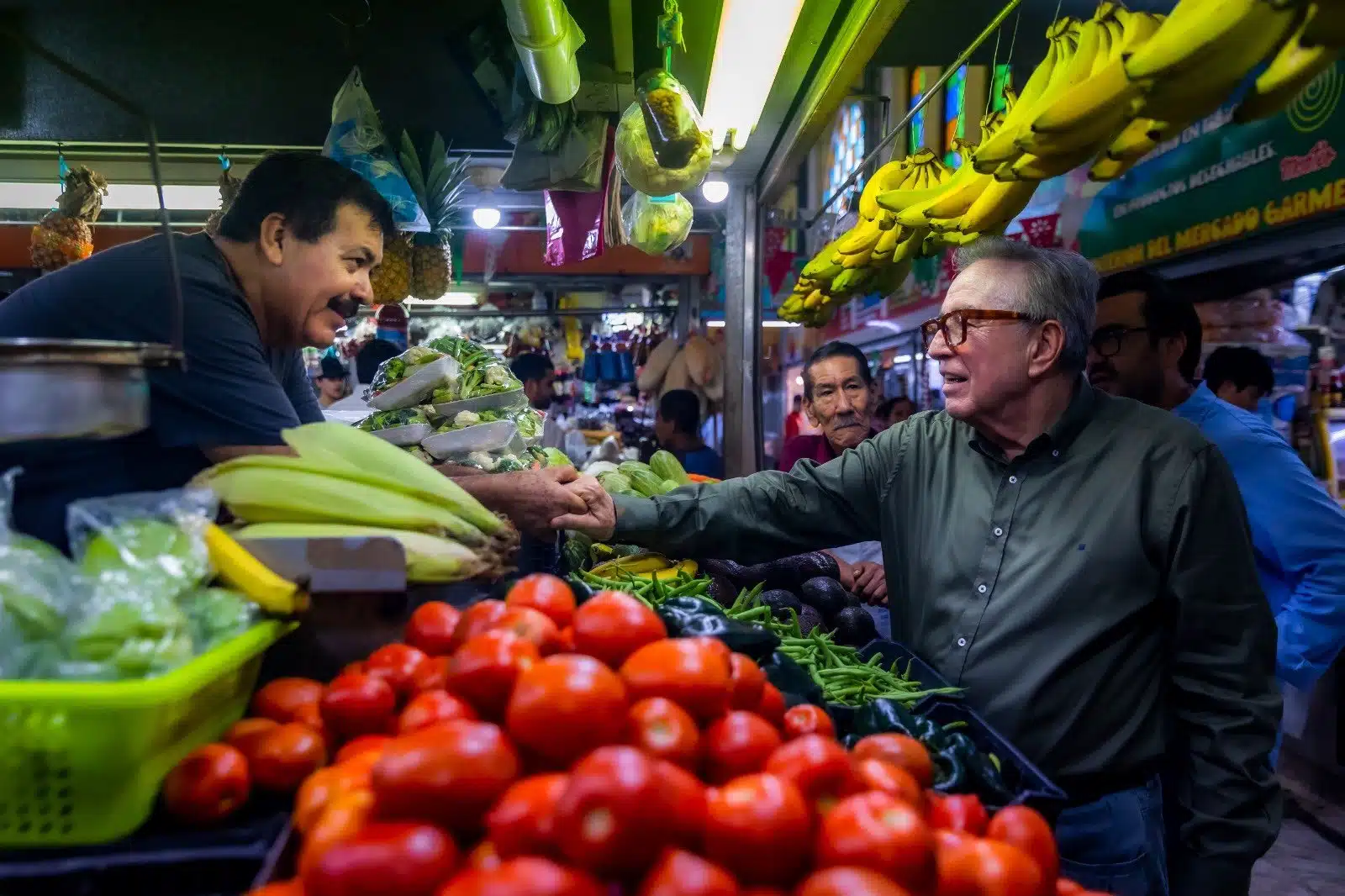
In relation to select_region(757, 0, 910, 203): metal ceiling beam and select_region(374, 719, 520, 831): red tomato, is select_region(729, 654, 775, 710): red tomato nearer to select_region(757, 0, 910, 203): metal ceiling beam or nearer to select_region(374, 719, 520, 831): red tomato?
select_region(374, 719, 520, 831): red tomato

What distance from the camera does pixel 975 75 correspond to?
5.12 metres

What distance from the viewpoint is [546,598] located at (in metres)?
1.53

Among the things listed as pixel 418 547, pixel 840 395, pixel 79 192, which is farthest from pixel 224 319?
pixel 840 395

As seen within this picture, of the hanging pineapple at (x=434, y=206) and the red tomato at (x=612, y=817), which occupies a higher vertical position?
the hanging pineapple at (x=434, y=206)

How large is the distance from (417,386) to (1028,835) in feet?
8.42

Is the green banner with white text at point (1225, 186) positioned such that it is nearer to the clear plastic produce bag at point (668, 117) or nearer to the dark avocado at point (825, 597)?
the clear plastic produce bag at point (668, 117)

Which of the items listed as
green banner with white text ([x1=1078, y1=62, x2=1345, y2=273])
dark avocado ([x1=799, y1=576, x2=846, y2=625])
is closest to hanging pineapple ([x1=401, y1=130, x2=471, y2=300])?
dark avocado ([x1=799, y1=576, x2=846, y2=625])

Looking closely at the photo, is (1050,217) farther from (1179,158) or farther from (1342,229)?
(1342,229)

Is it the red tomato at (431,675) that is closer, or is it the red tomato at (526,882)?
the red tomato at (526,882)

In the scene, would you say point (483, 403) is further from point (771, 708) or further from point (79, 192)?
point (79, 192)

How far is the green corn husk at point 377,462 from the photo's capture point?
1.75 m

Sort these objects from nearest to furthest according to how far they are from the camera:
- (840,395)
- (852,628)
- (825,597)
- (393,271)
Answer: (852,628) < (825,597) < (393,271) < (840,395)

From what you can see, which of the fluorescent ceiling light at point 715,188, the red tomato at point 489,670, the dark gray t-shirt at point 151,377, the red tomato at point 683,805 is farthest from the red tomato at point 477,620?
the fluorescent ceiling light at point 715,188

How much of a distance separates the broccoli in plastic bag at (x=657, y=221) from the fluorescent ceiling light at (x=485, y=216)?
6.75 ft
